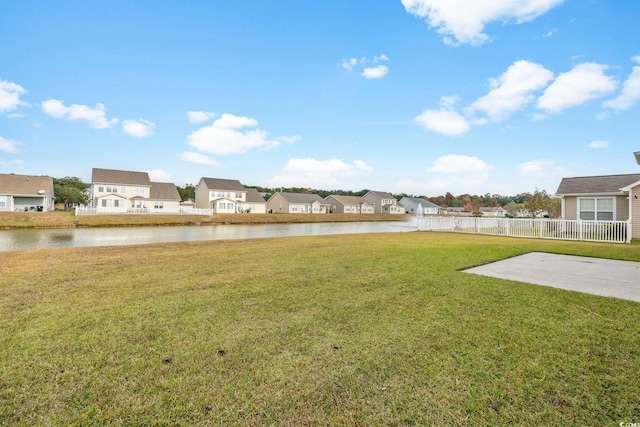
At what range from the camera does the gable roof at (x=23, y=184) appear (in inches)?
1327

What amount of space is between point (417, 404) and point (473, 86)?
22309 millimetres

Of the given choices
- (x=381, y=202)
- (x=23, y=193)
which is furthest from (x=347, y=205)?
(x=23, y=193)

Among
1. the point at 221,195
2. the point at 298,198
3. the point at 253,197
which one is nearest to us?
the point at 221,195

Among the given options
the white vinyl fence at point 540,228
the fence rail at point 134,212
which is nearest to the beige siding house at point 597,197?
the white vinyl fence at point 540,228

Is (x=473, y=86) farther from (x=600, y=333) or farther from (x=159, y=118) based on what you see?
(x=159, y=118)

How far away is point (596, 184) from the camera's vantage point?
17594 millimetres

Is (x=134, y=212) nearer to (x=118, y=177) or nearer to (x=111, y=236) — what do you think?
(x=118, y=177)

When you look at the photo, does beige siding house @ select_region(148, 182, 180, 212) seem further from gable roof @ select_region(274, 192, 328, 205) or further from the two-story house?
gable roof @ select_region(274, 192, 328, 205)

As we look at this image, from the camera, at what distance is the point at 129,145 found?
1267 inches

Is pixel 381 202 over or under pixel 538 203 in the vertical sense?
over

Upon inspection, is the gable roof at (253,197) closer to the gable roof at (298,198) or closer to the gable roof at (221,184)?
the gable roof at (221,184)

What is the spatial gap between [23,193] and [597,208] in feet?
178

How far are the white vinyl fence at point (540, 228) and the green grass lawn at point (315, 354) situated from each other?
1286 centimetres

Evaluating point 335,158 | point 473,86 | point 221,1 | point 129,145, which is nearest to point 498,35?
point 473,86
